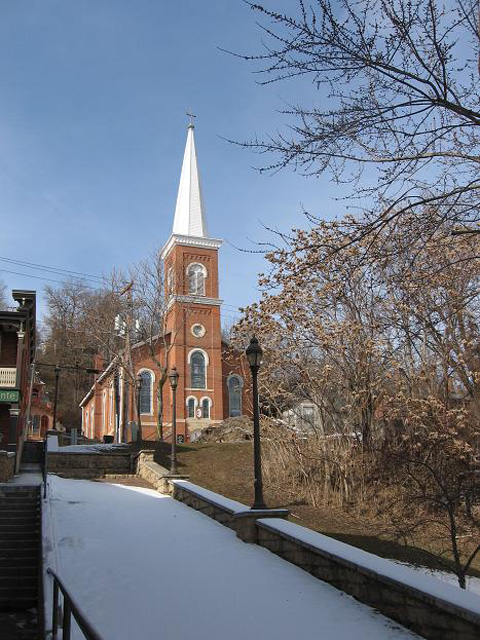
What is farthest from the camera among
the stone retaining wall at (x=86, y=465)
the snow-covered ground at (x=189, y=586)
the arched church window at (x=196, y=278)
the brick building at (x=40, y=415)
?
the brick building at (x=40, y=415)

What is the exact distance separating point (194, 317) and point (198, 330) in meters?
1.04

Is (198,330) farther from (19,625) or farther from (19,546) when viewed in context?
(19,625)

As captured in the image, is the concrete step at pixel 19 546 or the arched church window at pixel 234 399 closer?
the concrete step at pixel 19 546

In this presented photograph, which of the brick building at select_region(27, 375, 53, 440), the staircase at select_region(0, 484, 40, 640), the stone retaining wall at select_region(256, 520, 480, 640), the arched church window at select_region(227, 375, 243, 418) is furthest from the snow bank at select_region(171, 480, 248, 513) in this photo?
the brick building at select_region(27, 375, 53, 440)

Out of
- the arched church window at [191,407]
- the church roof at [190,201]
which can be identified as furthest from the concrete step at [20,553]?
the church roof at [190,201]

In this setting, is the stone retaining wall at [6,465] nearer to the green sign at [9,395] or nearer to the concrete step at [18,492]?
the concrete step at [18,492]

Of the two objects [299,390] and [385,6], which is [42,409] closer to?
[299,390]

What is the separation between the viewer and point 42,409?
200ft

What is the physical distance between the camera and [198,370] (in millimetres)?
41906

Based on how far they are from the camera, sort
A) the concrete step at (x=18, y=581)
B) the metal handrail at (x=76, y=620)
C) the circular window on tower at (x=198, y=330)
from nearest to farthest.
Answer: the metal handrail at (x=76, y=620) → the concrete step at (x=18, y=581) → the circular window on tower at (x=198, y=330)

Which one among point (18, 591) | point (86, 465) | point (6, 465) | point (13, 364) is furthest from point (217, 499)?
point (13, 364)

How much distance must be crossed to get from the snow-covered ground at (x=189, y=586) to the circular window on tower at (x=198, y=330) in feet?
99.9

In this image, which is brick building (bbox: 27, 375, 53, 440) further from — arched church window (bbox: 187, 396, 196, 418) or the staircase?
the staircase

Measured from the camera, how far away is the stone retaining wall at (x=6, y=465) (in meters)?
17.8
